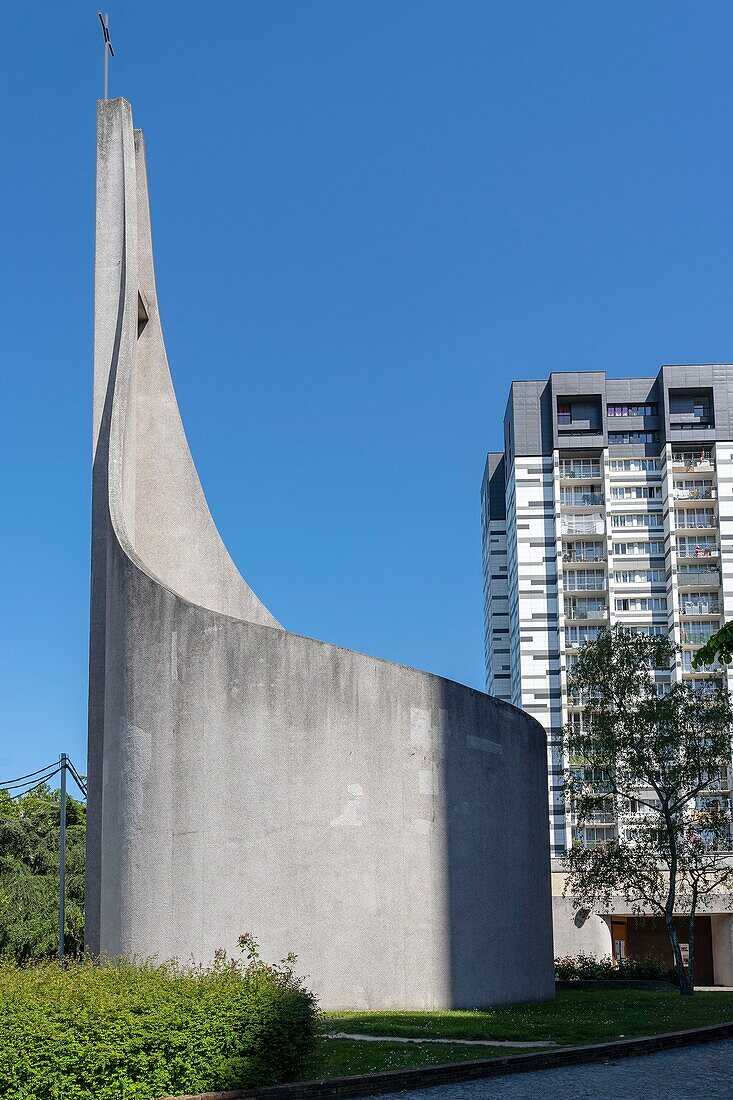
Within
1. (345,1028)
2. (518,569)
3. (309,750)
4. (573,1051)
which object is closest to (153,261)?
(309,750)

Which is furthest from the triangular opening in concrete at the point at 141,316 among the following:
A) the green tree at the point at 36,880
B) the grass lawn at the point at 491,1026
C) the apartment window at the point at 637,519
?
the apartment window at the point at 637,519

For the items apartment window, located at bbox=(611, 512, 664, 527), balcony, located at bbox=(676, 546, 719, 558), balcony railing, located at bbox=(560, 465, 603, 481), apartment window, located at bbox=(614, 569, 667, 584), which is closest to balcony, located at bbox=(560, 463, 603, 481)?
balcony railing, located at bbox=(560, 465, 603, 481)

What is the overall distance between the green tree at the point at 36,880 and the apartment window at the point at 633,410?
161 feet

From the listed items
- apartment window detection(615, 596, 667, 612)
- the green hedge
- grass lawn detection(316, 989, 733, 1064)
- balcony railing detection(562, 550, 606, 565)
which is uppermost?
balcony railing detection(562, 550, 606, 565)

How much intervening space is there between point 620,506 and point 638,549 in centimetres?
315

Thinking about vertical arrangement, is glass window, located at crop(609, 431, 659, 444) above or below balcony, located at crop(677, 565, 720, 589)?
above

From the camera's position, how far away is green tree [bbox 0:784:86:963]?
40688 mm

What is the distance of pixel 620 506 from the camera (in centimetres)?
8400

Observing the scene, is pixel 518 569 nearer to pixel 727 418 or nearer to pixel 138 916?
pixel 727 418

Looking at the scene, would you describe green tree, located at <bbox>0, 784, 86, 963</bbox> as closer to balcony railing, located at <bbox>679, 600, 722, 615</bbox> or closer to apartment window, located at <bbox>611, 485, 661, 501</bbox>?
balcony railing, located at <bbox>679, 600, 722, 615</bbox>

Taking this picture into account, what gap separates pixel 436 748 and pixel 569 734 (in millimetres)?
10339

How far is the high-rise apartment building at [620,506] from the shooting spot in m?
81.9

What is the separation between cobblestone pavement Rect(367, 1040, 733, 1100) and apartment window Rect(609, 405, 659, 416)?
7521 centimetres

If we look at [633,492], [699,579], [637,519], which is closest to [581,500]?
[633,492]
